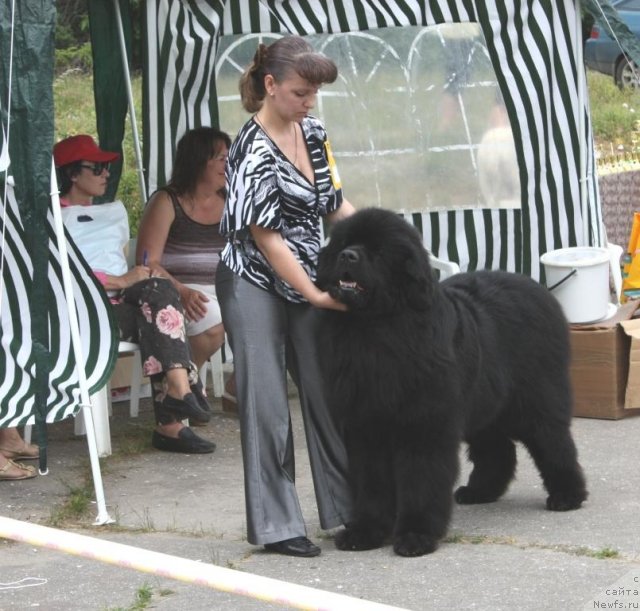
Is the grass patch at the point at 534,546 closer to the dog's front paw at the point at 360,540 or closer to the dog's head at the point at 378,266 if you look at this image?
the dog's front paw at the point at 360,540

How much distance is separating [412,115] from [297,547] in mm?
3708

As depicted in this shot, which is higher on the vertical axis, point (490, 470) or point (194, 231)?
point (194, 231)

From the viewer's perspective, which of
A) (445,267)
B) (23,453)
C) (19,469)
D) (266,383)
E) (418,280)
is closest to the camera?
(418,280)

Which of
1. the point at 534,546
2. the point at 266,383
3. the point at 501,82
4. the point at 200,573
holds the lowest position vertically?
the point at 534,546

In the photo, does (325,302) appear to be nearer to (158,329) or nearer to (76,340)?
(76,340)

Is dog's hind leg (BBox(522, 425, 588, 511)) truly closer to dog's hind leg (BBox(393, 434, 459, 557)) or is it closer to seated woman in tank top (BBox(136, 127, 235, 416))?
dog's hind leg (BBox(393, 434, 459, 557))

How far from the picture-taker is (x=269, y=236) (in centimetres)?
436

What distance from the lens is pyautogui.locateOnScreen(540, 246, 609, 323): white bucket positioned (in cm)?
657

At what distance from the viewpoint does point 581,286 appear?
6605 mm

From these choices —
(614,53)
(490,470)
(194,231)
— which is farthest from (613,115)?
(490,470)

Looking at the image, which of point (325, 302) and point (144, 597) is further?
point (325, 302)

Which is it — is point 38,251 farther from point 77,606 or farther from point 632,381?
point 632,381

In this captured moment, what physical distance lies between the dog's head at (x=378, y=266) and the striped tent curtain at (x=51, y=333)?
1.47 m

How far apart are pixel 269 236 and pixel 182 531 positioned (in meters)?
1.34
